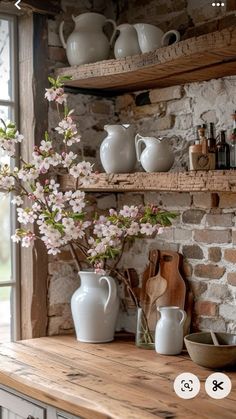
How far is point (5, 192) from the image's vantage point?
3285 mm

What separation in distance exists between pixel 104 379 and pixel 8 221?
1090 mm

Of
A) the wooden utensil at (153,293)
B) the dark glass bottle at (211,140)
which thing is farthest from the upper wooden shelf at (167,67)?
the wooden utensil at (153,293)

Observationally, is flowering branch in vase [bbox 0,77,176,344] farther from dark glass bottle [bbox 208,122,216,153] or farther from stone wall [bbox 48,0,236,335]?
dark glass bottle [bbox 208,122,216,153]

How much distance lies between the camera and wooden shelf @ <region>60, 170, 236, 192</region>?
265 cm

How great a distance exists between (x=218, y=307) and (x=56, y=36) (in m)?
1.51

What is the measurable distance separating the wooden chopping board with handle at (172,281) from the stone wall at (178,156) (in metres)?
0.05

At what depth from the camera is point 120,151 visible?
10.6 ft

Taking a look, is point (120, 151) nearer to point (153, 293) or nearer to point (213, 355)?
point (153, 293)

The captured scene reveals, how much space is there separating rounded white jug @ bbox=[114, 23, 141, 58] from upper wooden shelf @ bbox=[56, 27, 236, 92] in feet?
0.36

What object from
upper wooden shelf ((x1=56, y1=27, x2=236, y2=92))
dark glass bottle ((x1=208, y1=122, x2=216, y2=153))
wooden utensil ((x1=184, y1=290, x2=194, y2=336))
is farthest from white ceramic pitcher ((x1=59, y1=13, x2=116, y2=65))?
wooden utensil ((x1=184, y1=290, x2=194, y2=336))

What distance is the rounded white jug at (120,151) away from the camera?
10.6ft

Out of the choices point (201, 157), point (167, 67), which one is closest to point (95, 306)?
point (201, 157)

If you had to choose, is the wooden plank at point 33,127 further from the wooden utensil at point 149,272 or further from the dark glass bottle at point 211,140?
the dark glass bottle at point 211,140

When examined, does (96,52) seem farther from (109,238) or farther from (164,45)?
(109,238)
